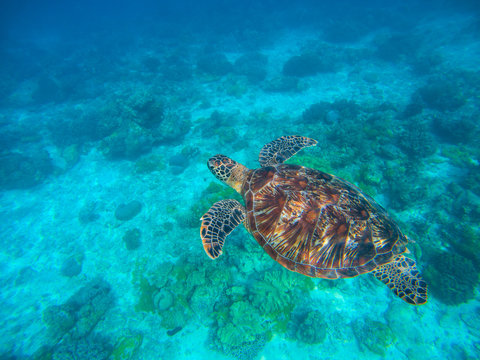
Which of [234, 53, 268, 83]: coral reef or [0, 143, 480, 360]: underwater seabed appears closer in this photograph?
[0, 143, 480, 360]: underwater seabed

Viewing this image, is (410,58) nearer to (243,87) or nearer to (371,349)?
(243,87)

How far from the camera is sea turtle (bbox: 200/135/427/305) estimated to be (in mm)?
3371

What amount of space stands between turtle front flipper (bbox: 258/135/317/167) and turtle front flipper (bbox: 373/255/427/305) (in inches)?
129

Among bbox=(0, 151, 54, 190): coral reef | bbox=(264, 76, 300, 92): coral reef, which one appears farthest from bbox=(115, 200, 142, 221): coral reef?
bbox=(264, 76, 300, 92): coral reef

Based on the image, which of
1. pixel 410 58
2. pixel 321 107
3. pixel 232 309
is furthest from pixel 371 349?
pixel 410 58

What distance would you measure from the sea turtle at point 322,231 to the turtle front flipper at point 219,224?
0.8 inches

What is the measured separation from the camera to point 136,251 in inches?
286

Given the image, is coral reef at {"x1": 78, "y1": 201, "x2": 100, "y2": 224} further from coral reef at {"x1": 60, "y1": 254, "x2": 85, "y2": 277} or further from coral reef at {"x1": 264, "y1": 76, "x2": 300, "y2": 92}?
coral reef at {"x1": 264, "y1": 76, "x2": 300, "y2": 92}

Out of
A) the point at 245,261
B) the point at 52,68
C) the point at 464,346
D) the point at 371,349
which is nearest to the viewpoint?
the point at 464,346

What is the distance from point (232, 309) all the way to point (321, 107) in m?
12.0

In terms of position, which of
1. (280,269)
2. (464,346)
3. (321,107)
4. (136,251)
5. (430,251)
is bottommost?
(136,251)

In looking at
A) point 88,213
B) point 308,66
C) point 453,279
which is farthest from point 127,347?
point 308,66

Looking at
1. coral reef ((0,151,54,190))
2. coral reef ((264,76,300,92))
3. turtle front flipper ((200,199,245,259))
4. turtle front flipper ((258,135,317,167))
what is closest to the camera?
turtle front flipper ((200,199,245,259))

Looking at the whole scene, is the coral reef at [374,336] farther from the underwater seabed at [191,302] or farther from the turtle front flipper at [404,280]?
the turtle front flipper at [404,280]
